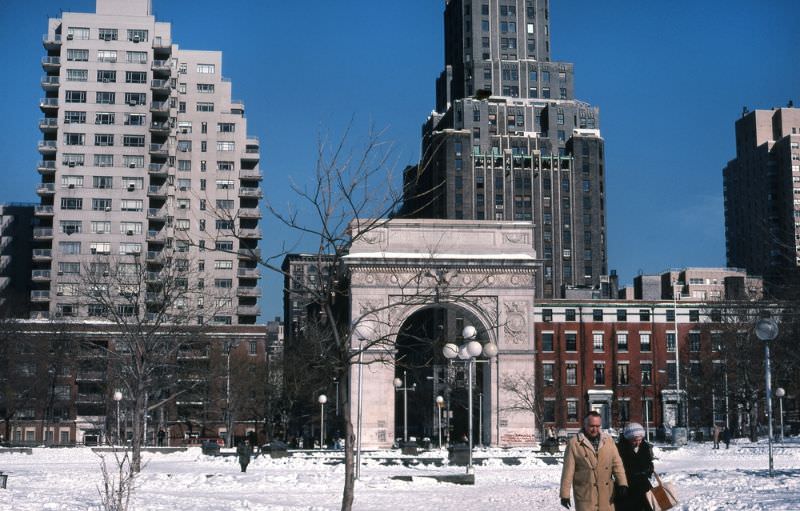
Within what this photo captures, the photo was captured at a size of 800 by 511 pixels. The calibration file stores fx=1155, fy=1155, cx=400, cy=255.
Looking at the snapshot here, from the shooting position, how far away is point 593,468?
49.4ft

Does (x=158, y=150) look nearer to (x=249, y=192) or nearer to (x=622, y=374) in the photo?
(x=249, y=192)

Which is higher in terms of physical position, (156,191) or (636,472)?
(156,191)

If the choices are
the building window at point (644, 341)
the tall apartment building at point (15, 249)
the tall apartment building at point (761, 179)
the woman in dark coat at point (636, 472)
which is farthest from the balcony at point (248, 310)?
the woman in dark coat at point (636, 472)

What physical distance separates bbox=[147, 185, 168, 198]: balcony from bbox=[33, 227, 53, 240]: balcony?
32.7ft

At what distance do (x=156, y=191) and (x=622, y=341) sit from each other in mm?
47466

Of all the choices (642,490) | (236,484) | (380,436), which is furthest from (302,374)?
(642,490)

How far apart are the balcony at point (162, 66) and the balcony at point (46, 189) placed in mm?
15075

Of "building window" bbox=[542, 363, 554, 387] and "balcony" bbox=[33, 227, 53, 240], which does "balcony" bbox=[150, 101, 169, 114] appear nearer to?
"balcony" bbox=[33, 227, 53, 240]

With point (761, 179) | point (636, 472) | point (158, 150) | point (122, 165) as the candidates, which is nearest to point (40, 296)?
point (122, 165)

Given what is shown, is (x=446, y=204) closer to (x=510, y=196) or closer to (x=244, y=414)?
(x=510, y=196)

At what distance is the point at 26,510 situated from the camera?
70.3ft

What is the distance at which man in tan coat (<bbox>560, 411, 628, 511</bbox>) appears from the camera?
15.0 m

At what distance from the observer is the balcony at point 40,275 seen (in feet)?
357

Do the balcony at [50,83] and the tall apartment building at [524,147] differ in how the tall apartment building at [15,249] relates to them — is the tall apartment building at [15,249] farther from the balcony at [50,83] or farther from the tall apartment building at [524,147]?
the tall apartment building at [524,147]
